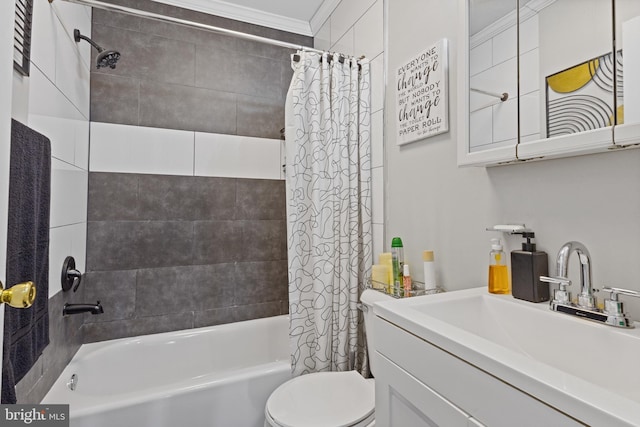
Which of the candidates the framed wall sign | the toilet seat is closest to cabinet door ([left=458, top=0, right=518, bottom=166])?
the framed wall sign

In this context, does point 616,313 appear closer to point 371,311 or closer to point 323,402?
point 371,311

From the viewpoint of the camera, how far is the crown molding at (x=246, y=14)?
2.21 meters

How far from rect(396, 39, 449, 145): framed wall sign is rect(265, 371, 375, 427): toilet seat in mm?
1117

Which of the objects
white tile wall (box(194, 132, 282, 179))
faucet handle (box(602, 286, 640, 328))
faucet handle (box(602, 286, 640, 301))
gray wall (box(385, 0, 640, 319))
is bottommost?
faucet handle (box(602, 286, 640, 328))

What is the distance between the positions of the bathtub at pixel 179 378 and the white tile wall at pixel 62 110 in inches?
20.0

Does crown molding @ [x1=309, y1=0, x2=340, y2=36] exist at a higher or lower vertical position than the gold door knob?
higher

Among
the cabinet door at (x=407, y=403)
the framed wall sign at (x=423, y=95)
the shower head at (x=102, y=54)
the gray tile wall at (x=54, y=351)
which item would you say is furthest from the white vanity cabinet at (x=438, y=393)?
the shower head at (x=102, y=54)

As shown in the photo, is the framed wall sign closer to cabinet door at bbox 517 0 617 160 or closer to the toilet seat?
cabinet door at bbox 517 0 617 160

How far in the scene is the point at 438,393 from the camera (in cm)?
70

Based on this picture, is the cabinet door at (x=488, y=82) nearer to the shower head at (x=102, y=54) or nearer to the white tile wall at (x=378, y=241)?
A: the white tile wall at (x=378, y=241)

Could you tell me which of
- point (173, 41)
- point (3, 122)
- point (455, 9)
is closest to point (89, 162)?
point (173, 41)

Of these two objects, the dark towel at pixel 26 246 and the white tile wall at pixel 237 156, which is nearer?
the dark towel at pixel 26 246

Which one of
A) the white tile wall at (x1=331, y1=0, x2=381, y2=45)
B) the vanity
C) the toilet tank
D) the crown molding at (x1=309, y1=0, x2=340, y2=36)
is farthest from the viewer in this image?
the crown molding at (x1=309, y1=0, x2=340, y2=36)

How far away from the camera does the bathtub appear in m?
1.30
